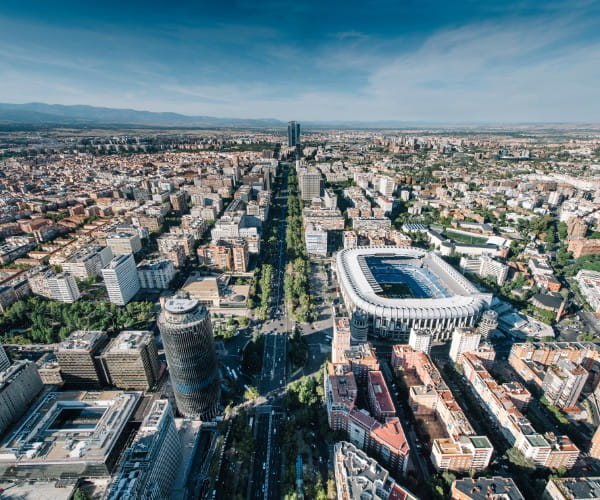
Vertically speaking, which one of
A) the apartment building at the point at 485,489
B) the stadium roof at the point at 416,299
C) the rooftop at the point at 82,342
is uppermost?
the rooftop at the point at 82,342

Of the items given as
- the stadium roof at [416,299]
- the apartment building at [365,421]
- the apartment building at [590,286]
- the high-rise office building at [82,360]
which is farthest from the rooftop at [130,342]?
the apartment building at [590,286]

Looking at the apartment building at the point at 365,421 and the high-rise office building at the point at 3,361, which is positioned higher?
the apartment building at the point at 365,421

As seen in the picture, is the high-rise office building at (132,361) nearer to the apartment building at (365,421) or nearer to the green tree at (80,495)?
the green tree at (80,495)

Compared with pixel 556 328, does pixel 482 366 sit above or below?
above

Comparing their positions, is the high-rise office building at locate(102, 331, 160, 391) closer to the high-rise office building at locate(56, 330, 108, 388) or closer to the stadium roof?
the high-rise office building at locate(56, 330, 108, 388)

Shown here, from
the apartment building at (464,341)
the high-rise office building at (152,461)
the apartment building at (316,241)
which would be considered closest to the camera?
the high-rise office building at (152,461)

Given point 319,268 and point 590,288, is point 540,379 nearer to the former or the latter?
point 590,288

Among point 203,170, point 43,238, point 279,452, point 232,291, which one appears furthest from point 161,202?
point 279,452
